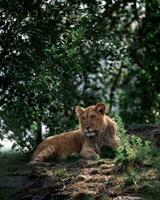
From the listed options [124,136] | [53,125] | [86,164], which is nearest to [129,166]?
[124,136]

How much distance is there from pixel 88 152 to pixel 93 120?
0.54m

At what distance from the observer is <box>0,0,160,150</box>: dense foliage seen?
12.9m

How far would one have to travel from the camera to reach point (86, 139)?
12.7 m

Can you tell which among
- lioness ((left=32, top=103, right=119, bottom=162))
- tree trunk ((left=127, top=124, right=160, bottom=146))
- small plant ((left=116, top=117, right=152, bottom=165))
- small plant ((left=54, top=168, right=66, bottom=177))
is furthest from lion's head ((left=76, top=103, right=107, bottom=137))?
small plant ((left=116, top=117, right=152, bottom=165))

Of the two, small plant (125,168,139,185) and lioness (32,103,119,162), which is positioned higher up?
lioness (32,103,119,162)

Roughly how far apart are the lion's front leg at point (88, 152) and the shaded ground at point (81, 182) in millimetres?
258

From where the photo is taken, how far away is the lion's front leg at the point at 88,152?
40.0 feet

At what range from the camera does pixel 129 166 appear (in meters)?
10.6

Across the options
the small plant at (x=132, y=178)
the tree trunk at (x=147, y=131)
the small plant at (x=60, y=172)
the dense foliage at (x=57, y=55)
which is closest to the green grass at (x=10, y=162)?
the dense foliage at (x=57, y=55)

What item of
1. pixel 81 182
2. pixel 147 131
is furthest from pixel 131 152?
pixel 147 131

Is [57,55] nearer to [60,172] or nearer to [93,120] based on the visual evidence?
[93,120]

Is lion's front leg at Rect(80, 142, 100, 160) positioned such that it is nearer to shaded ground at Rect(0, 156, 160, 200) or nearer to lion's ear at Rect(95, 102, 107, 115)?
shaded ground at Rect(0, 156, 160, 200)

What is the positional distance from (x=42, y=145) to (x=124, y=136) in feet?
8.62

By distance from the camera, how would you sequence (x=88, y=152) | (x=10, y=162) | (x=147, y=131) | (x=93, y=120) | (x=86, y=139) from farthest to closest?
(x=10, y=162), (x=147, y=131), (x=86, y=139), (x=93, y=120), (x=88, y=152)
